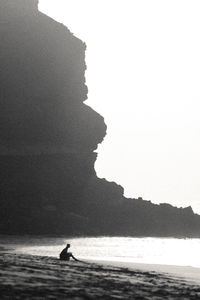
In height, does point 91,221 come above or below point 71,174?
below

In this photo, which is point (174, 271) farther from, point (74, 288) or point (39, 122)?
point (39, 122)


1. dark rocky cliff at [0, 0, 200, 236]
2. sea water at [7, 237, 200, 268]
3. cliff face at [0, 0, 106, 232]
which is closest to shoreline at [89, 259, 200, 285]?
sea water at [7, 237, 200, 268]

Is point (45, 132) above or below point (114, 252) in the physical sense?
above

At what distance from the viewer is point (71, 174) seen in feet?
422

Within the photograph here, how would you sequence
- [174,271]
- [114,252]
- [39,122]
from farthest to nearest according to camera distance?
[39,122] → [114,252] → [174,271]

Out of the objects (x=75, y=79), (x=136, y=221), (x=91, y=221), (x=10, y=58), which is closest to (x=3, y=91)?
(x=10, y=58)

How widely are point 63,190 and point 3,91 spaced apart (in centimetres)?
2508

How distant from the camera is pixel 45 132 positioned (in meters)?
125

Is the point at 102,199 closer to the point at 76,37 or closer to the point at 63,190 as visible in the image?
Answer: the point at 63,190

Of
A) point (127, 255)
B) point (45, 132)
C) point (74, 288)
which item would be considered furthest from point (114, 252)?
point (74, 288)

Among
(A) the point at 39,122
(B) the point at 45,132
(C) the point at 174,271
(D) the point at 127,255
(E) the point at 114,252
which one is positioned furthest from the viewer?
(B) the point at 45,132

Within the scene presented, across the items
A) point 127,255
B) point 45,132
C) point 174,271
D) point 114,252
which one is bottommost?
point 174,271

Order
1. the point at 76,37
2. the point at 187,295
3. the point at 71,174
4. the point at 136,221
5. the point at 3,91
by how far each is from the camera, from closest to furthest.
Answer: the point at 187,295, the point at 3,91, the point at 71,174, the point at 76,37, the point at 136,221

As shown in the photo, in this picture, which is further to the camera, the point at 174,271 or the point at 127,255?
the point at 127,255
